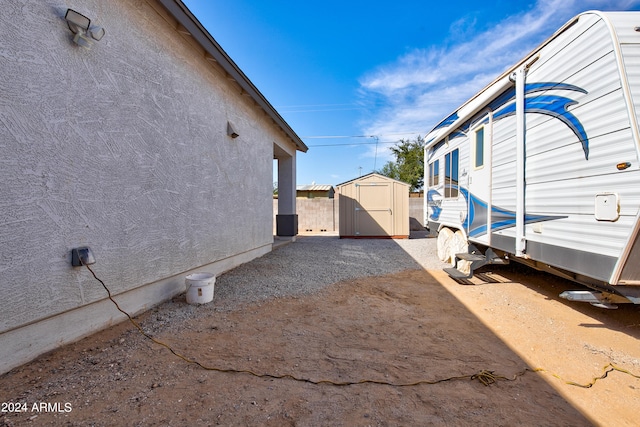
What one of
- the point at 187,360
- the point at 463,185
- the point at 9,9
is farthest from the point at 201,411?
the point at 463,185

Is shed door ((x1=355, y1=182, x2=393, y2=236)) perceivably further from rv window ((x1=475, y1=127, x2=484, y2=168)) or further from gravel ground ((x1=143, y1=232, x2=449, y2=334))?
rv window ((x1=475, y1=127, x2=484, y2=168))

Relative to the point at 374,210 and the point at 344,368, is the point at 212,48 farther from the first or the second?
the point at 374,210

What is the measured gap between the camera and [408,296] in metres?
4.37

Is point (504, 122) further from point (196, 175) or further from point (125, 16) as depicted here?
point (125, 16)

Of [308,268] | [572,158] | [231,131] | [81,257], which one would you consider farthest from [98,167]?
[572,158]

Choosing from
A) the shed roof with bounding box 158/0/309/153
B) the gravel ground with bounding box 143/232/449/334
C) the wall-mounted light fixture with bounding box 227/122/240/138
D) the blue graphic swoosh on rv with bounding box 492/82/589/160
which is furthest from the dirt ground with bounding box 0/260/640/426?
the shed roof with bounding box 158/0/309/153

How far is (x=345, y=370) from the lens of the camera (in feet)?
7.64

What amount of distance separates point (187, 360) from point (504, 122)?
4.65 meters

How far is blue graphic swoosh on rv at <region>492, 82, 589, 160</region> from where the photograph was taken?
2.74m

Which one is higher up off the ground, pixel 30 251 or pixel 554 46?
pixel 554 46

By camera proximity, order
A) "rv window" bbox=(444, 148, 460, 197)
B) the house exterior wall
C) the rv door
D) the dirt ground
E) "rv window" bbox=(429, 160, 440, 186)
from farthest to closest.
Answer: "rv window" bbox=(429, 160, 440, 186)
"rv window" bbox=(444, 148, 460, 197)
the rv door
the house exterior wall
the dirt ground

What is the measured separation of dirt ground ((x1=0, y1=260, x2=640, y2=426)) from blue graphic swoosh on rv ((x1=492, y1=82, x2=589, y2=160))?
192cm

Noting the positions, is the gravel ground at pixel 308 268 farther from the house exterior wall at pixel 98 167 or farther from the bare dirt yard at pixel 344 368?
the house exterior wall at pixel 98 167

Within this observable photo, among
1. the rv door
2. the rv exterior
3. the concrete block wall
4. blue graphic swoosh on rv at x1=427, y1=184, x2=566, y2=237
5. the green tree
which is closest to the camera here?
the rv exterior
